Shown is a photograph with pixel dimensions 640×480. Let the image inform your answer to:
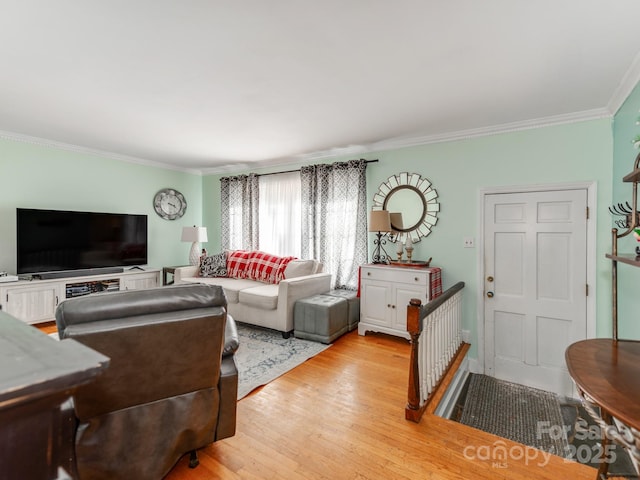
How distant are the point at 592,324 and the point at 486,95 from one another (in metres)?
2.27

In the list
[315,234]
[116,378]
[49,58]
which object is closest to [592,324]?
[315,234]

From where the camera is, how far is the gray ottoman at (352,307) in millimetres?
3933

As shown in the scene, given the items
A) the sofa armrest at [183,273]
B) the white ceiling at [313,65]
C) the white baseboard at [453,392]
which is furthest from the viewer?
the sofa armrest at [183,273]

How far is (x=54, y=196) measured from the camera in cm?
423

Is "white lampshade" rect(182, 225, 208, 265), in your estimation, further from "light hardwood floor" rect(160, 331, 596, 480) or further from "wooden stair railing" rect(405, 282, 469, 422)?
"wooden stair railing" rect(405, 282, 469, 422)

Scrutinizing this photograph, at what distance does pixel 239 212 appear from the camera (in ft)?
18.0

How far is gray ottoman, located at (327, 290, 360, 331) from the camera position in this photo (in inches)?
155

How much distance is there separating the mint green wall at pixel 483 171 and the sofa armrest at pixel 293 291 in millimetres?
1329

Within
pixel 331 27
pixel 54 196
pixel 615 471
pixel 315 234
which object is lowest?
pixel 615 471

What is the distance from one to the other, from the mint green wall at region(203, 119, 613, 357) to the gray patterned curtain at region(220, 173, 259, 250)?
2088mm

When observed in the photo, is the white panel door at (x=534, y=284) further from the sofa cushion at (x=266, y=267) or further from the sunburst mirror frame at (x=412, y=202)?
the sofa cushion at (x=266, y=267)

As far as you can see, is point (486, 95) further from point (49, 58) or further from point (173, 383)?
point (49, 58)

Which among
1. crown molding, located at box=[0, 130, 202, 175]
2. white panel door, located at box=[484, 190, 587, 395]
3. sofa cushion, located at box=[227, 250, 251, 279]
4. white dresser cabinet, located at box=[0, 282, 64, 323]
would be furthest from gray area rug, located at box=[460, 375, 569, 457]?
crown molding, located at box=[0, 130, 202, 175]

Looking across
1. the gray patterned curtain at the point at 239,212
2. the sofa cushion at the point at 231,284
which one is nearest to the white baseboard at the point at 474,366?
the sofa cushion at the point at 231,284
